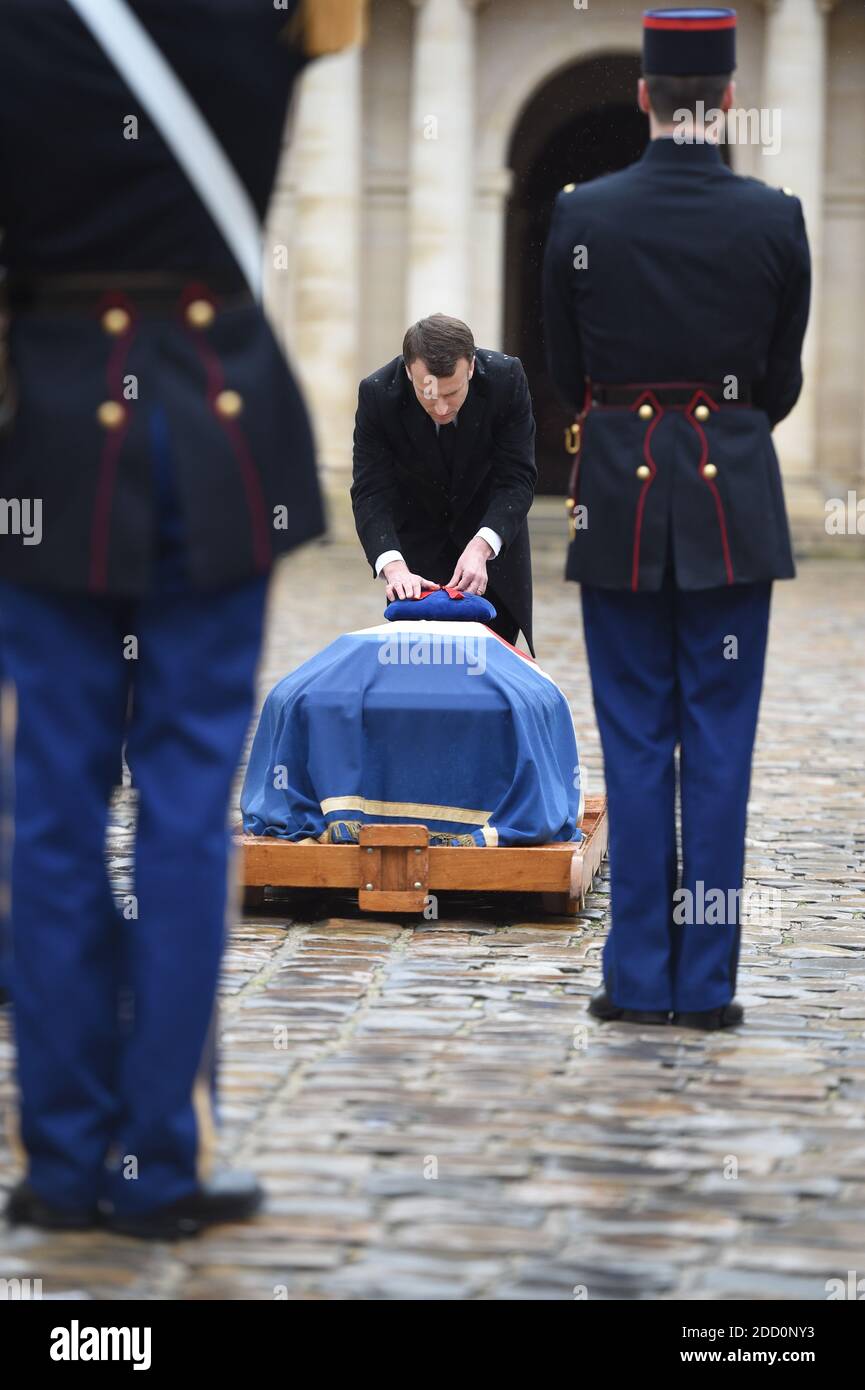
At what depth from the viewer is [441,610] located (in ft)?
21.6

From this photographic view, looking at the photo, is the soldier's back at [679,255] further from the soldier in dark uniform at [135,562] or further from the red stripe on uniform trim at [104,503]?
the red stripe on uniform trim at [104,503]

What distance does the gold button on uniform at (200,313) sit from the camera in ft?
11.9

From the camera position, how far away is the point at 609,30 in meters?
27.1

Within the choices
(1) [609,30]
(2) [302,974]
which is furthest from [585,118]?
(2) [302,974]

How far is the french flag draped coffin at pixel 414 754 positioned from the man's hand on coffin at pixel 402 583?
274mm

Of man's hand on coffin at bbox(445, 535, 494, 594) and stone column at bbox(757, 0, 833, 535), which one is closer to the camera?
man's hand on coffin at bbox(445, 535, 494, 594)

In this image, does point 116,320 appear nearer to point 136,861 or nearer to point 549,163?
point 136,861

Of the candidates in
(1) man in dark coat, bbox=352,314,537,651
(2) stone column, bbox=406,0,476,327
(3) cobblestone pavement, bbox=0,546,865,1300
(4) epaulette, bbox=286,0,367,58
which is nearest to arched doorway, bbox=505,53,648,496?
(2) stone column, bbox=406,0,476,327

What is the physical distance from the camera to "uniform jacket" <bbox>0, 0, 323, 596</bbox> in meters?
3.54

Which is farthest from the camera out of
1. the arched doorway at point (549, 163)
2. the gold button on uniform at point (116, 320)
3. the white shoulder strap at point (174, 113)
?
the arched doorway at point (549, 163)

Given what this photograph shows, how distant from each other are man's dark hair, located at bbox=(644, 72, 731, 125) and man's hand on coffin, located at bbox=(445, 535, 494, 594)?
1.97 meters

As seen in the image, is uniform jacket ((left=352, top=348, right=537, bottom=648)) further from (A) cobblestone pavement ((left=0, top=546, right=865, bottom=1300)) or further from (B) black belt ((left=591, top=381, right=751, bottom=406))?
(B) black belt ((left=591, top=381, right=751, bottom=406))

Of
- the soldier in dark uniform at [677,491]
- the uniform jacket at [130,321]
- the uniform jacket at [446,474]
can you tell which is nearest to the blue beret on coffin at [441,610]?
the uniform jacket at [446,474]
